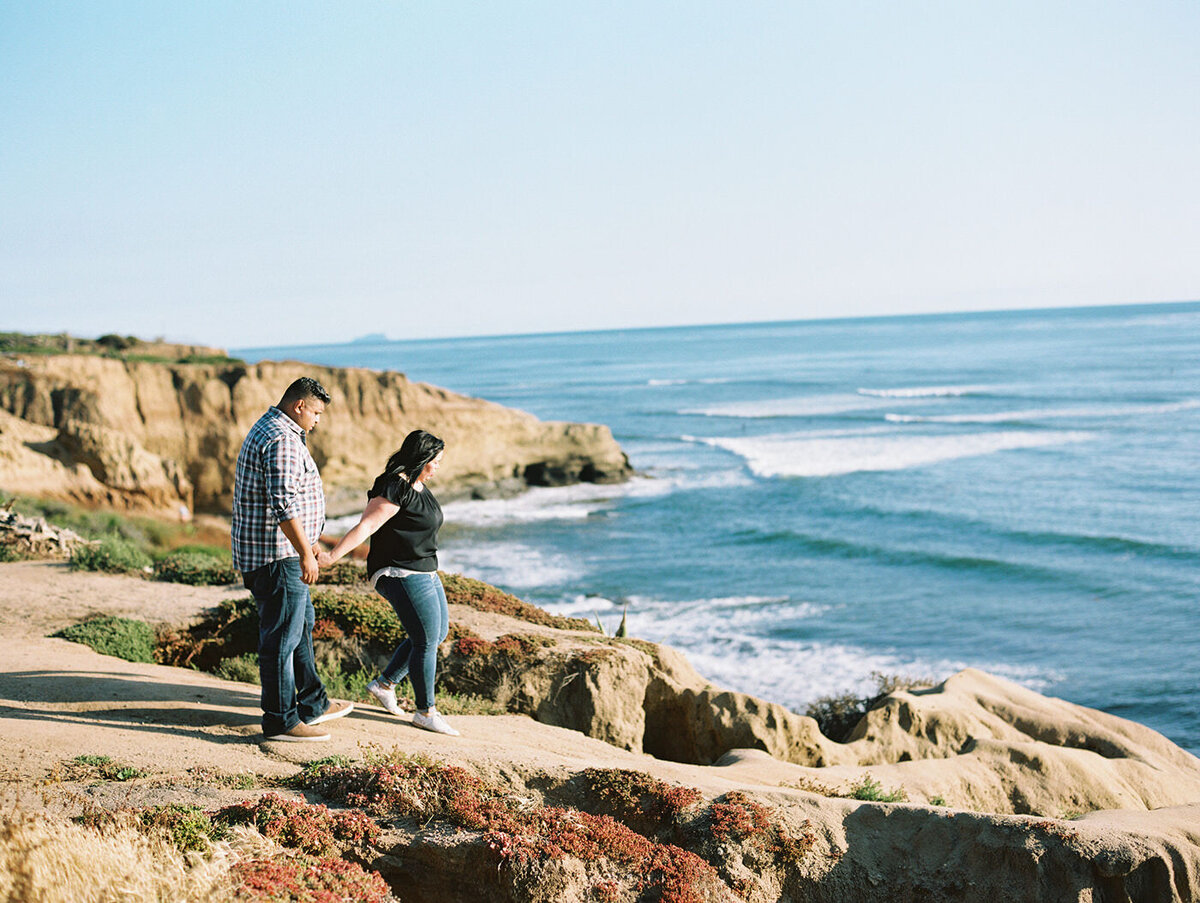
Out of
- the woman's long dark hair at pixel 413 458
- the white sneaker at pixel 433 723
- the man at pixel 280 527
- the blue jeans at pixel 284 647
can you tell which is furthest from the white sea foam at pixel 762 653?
the man at pixel 280 527

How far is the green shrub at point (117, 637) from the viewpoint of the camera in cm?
916

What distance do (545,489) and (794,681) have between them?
69.8 ft

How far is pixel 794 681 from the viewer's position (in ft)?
53.0

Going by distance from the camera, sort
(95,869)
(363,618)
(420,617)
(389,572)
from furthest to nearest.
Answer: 1. (363,618)
2. (420,617)
3. (389,572)
4. (95,869)

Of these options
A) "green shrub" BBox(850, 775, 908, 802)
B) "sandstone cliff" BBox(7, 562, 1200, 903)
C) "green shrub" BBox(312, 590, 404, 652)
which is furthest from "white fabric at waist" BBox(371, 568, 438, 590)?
"green shrub" BBox(850, 775, 908, 802)

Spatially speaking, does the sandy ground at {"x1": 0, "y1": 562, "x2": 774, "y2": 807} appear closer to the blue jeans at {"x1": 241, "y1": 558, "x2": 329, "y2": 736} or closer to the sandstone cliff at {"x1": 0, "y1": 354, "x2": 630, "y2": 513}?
the blue jeans at {"x1": 241, "y1": 558, "x2": 329, "y2": 736}

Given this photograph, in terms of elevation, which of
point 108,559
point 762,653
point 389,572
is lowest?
point 762,653

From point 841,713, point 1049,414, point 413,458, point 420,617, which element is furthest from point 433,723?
point 1049,414

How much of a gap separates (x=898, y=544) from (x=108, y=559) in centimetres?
2011

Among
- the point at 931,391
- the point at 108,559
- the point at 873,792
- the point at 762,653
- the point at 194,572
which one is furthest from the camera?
the point at 931,391

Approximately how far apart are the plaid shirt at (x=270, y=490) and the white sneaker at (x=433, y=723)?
181 centimetres

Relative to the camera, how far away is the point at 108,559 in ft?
42.9

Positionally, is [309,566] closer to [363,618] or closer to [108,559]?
[363,618]

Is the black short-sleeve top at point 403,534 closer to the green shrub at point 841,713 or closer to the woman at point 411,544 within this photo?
the woman at point 411,544
